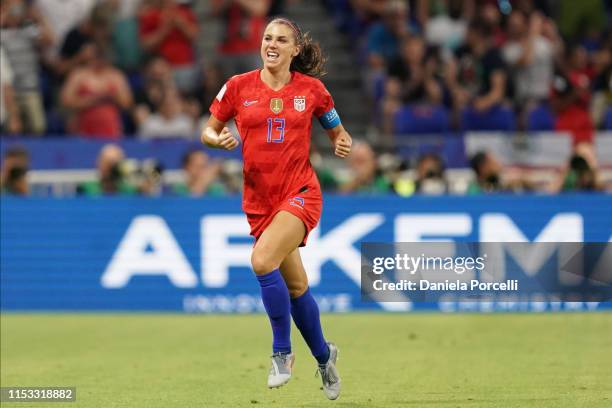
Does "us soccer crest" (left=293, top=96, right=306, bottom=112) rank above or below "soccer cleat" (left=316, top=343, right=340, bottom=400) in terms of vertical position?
above

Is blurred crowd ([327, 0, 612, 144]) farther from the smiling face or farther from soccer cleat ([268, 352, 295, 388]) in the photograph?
soccer cleat ([268, 352, 295, 388])

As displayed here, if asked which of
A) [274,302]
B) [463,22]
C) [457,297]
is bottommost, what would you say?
[457,297]

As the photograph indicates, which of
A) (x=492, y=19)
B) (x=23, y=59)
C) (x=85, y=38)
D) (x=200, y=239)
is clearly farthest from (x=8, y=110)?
(x=492, y=19)

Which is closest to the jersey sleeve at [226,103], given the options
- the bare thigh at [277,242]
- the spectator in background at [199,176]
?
the bare thigh at [277,242]

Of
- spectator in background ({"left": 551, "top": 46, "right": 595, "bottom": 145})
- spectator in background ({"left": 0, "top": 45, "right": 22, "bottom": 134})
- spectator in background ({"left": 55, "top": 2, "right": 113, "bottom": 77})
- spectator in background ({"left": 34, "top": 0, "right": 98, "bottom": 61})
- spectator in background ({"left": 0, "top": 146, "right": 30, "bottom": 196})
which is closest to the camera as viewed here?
spectator in background ({"left": 0, "top": 146, "right": 30, "bottom": 196})

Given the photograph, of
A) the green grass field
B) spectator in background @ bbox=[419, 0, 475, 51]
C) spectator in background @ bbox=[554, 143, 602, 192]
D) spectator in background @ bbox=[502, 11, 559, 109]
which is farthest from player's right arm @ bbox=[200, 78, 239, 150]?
spectator in background @ bbox=[419, 0, 475, 51]

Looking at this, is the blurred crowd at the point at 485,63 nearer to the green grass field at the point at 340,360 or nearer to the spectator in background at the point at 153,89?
the spectator in background at the point at 153,89

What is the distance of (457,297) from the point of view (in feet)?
42.3

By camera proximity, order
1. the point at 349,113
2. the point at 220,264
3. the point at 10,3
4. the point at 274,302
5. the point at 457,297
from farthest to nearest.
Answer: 1. the point at 349,113
2. the point at 10,3
3. the point at 220,264
4. the point at 457,297
5. the point at 274,302

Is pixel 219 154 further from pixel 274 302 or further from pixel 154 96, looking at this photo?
pixel 274 302

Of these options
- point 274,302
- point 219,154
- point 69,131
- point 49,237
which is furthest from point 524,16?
point 274,302

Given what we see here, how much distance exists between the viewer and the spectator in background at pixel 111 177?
15.1 meters

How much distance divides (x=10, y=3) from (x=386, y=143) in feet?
17.8

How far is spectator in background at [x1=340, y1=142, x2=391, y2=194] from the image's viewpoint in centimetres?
1522
